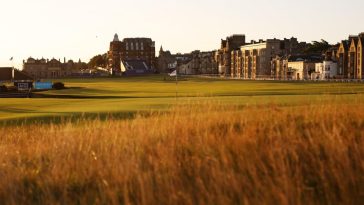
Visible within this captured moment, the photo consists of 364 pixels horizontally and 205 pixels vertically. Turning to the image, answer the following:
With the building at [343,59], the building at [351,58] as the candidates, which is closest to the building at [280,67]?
the building at [343,59]

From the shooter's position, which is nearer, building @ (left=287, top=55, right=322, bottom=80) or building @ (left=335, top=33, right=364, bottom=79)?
building @ (left=335, top=33, right=364, bottom=79)

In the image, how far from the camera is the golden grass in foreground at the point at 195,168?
824 centimetres

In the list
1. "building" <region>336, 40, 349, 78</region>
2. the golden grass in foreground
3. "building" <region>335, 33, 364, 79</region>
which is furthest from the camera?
"building" <region>336, 40, 349, 78</region>

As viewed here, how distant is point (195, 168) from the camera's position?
31.6ft

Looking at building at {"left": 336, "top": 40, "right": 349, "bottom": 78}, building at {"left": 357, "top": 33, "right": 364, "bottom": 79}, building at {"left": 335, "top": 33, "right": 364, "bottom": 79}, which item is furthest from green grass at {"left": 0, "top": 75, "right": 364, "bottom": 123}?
building at {"left": 336, "top": 40, "right": 349, "bottom": 78}

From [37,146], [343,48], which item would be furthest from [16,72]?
[37,146]

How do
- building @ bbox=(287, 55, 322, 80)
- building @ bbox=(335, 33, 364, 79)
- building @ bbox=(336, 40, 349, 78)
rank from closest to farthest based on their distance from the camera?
building @ bbox=(335, 33, 364, 79), building @ bbox=(336, 40, 349, 78), building @ bbox=(287, 55, 322, 80)

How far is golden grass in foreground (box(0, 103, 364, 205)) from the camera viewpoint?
8.24 meters

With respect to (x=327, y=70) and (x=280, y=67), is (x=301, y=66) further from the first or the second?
(x=280, y=67)

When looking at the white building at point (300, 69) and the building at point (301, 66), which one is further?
the white building at point (300, 69)

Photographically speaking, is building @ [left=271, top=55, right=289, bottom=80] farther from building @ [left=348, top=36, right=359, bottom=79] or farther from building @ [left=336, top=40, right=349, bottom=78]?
building @ [left=348, top=36, right=359, bottom=79]

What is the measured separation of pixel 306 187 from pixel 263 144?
231 cm

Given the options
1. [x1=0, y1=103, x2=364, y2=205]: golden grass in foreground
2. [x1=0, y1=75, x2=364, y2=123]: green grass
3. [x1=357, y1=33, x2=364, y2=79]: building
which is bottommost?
[x1=0, y1=75, x2=364, y2=123]: green grass

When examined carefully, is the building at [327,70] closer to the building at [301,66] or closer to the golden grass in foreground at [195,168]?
the building at [301,66]
